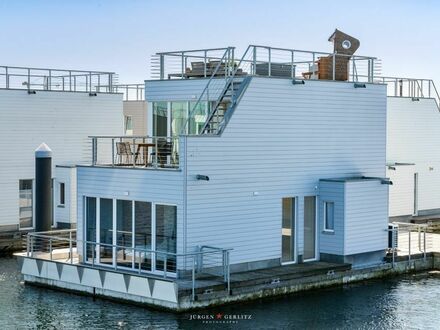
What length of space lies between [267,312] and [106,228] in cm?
509

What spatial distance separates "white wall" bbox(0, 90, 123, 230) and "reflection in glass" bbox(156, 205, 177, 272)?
38.7 ft

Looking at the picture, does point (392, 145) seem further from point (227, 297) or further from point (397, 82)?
point (227, 297)

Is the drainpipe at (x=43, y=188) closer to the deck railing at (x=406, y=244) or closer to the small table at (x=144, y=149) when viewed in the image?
the small table at (x=144, y=149)

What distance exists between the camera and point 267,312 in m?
20.6

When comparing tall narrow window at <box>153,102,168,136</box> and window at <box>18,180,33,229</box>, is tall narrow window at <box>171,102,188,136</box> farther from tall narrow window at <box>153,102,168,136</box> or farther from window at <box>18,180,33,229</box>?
window at <box>18,180,33,229</box>

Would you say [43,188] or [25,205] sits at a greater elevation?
[43,188]

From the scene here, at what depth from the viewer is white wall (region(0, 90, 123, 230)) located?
3234 cm

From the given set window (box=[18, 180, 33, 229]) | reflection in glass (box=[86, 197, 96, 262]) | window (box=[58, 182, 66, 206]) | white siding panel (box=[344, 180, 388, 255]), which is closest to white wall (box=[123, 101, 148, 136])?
window (box=[58, 182, 66, 206])

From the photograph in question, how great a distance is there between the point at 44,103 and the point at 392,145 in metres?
13.8

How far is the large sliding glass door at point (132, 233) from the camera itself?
71.9 ft

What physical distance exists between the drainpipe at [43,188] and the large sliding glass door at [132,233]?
4265 millimetres

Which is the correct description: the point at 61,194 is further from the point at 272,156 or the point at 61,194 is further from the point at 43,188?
the point at 272,156

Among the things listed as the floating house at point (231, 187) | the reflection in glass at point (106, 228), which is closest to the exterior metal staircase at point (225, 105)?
the floating house at point (231, 187)

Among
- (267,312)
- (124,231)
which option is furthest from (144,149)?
(267,312)
